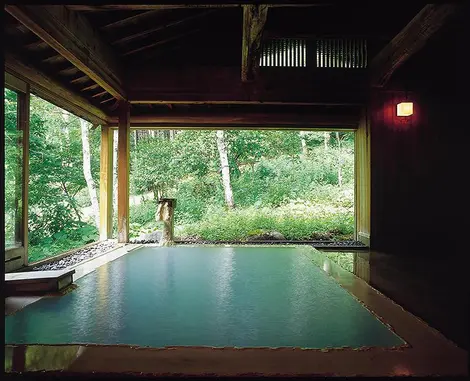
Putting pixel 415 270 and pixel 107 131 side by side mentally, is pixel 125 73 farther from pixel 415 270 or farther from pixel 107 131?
pixel 415 270

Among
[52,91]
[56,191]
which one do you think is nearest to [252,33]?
[52,91]

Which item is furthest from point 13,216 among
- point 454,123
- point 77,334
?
point 454,123

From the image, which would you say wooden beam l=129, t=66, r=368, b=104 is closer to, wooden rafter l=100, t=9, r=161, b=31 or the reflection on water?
wooden rafter l=100, t=9, r=161, b=31

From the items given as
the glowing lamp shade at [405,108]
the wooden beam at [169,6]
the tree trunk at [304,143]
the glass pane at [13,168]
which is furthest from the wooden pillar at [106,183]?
the tree trunk at [304,143]

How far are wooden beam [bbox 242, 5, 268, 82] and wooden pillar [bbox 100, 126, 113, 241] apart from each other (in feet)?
10.3

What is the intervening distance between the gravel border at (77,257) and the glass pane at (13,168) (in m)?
0.44

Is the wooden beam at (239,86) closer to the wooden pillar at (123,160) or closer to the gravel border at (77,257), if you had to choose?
the wooden pillar at (123,160)

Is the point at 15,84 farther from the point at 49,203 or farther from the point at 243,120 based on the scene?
the point at 49,203

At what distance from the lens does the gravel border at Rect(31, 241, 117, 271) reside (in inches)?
158

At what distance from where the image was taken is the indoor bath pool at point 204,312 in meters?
1.93

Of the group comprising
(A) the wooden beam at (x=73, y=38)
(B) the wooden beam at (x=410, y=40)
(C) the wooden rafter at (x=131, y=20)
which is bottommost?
(A) the wooden beam at (x=73, y=38)

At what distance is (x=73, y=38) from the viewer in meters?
3.54

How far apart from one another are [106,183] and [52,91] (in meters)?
2.42

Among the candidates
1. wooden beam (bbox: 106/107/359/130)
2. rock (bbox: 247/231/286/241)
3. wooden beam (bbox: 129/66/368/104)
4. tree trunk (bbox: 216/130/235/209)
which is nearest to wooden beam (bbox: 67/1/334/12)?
wooden beam (bbox: 129/66/368/104)
